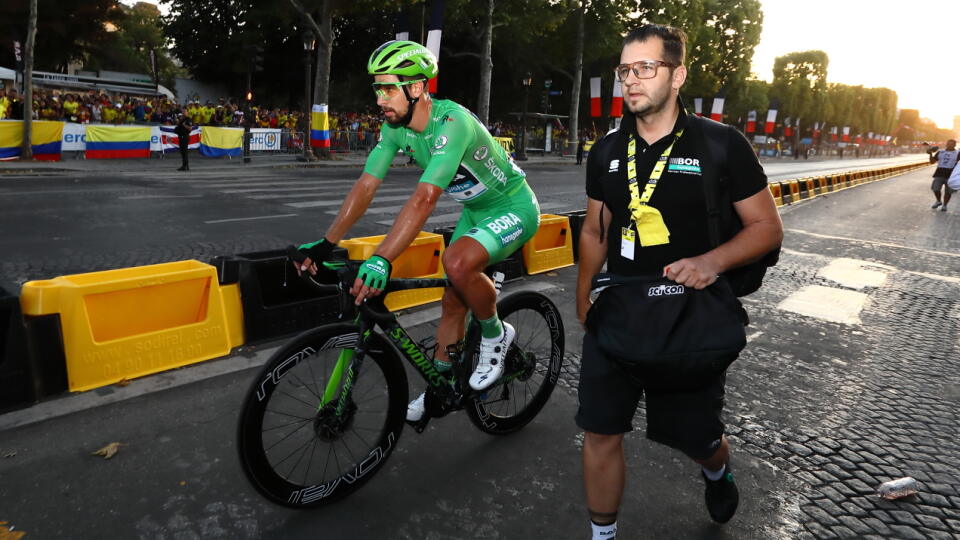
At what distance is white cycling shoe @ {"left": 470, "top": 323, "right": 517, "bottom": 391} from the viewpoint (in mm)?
3379

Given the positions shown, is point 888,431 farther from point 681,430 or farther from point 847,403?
point 681,430

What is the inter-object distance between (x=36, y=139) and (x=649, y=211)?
21.1m

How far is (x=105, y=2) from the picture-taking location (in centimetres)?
4500

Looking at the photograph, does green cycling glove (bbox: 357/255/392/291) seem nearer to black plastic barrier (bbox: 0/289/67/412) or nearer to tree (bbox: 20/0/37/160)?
black plastic barrier (bbox: 0/289/67/412)

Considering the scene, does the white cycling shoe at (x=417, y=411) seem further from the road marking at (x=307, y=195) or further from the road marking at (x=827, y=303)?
the road marking at (x=307, y=195)

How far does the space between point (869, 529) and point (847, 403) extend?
163 centimetres

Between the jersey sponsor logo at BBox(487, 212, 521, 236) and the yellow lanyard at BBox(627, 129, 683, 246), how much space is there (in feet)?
3.83

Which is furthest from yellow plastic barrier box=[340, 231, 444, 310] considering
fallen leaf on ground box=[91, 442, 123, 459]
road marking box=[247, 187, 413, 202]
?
road marking box=[247, 187, 413, 202]

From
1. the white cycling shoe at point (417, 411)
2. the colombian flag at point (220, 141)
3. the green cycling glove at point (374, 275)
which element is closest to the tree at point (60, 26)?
the colombian flag at point (220, 141)

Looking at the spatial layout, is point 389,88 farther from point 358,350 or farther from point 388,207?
point 388,207

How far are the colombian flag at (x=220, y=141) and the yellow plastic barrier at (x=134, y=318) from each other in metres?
20.0

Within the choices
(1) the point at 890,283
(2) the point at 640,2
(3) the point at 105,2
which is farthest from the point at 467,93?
(1) the point at 890,283

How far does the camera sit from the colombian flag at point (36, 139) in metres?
17.6

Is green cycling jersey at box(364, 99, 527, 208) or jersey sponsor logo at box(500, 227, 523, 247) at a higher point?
green cycling jersey at box(364, 99, 527, 208)
